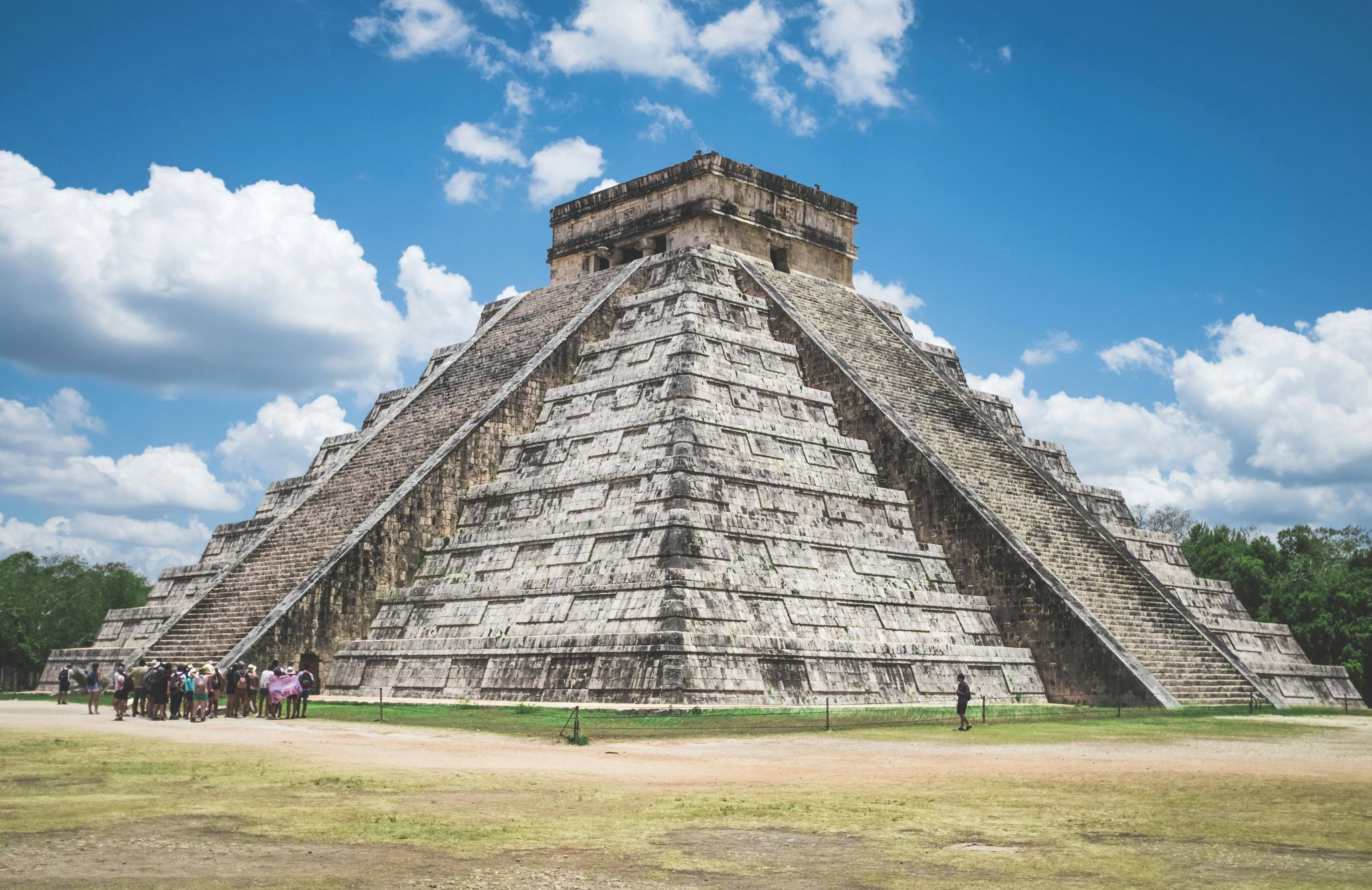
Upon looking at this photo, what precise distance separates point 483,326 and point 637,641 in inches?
636

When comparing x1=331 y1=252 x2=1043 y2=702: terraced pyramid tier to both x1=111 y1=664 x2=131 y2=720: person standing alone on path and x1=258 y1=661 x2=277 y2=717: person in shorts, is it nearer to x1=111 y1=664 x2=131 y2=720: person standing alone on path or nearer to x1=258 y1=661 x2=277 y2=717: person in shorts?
x1=258 y1=661 x2=277 y2=717: person in shorts

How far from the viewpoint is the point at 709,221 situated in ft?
100

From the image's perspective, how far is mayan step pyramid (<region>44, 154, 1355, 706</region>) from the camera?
19.7 m

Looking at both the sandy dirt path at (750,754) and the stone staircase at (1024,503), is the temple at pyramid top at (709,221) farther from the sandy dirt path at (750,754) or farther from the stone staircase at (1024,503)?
the sandy dirt path at (750,754)

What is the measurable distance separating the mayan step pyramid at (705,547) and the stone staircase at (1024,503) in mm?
70

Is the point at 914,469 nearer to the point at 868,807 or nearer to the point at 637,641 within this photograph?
the point at 637,641

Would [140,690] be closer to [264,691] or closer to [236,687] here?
[236,687]

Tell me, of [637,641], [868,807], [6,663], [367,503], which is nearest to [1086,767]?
[868,807]

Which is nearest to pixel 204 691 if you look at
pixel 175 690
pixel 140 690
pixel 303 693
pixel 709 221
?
pixel 175 690

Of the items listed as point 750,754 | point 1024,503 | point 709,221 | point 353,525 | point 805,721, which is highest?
point 709,221

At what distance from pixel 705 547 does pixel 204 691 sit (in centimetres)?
790

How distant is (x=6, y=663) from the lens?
4356 cm

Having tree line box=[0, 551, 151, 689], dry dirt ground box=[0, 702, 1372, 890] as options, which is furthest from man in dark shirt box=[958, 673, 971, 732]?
tree line box=[0, 551, 151, 689]

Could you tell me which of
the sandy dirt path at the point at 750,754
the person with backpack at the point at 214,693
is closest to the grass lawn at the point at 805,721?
the sandy dirt path at the point at 750,754
